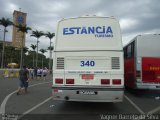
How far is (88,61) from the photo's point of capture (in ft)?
35.5

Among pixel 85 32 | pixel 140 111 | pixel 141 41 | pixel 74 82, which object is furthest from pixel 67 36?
pixel 141 41

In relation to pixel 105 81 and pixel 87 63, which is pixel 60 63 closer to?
pixel 87 63

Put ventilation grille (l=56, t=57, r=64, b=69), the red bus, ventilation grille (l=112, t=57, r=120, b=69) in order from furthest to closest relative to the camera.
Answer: the red bus < ventilation grille (l=56, t=57, r=64, b=69) < ventilation grille (l=112, t=57, r=120, b=69)

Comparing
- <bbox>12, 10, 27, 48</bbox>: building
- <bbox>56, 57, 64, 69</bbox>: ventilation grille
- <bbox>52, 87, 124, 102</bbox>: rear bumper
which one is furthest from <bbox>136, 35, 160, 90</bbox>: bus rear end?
<bbox>12, 10, 27, 48</bbox>: building

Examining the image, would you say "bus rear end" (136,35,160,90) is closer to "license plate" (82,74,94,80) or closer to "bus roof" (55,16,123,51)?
"bus roof" (55,16,123,51)

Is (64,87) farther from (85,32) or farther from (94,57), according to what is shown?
(85,32)

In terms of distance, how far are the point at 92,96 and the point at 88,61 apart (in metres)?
1.33

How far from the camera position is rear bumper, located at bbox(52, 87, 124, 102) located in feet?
33.7

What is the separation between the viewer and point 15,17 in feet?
400

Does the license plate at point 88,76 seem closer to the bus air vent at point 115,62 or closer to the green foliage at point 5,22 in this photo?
the bus air vent at point 115,62

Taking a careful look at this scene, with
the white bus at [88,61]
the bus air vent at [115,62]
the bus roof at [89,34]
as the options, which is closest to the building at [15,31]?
→ the bus roof at [89,34]

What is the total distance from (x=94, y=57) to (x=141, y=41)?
5.56 meters

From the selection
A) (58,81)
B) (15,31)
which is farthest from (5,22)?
(58,81)

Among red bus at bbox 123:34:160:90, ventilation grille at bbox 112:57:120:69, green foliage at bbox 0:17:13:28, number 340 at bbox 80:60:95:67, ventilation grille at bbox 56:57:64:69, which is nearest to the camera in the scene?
ventilation grille at bbox 112:57:120:69
